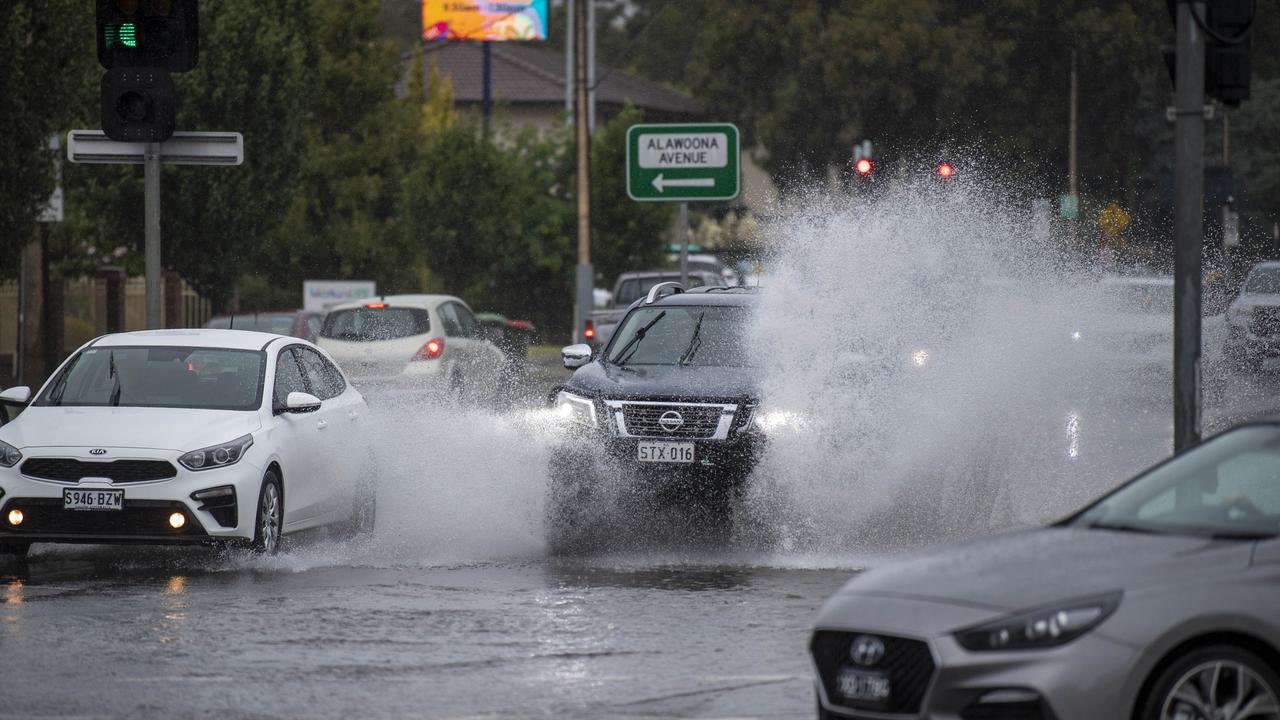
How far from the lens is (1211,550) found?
665cm

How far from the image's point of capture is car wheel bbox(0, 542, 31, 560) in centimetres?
1262

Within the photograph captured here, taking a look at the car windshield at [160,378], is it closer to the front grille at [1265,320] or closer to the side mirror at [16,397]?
the side mirror at [16,397]

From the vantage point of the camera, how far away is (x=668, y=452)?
44.0 ft

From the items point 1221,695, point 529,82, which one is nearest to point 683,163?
point 1221,695

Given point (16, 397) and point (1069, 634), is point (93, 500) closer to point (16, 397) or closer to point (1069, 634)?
point (16, 397)

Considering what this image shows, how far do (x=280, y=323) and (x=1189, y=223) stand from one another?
1800cm

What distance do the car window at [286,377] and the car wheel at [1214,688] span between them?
8094 millimetres

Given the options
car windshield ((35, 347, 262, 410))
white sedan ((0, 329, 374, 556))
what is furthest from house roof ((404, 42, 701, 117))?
car windshield ((35, 347, 262, 410))

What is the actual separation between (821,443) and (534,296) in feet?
139

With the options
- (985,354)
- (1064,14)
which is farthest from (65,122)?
(1064,14)

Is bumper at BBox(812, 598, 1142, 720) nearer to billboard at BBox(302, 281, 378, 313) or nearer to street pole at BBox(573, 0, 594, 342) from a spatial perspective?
street pole at BBox(573, 0, 594, 342)

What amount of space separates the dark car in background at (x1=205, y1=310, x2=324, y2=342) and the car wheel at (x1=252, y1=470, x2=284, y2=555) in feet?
41.7

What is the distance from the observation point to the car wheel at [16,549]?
1262cm

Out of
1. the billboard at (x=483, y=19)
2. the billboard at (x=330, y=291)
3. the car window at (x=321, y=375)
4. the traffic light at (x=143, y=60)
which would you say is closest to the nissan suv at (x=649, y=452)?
the car window at (x=321, y=375)
